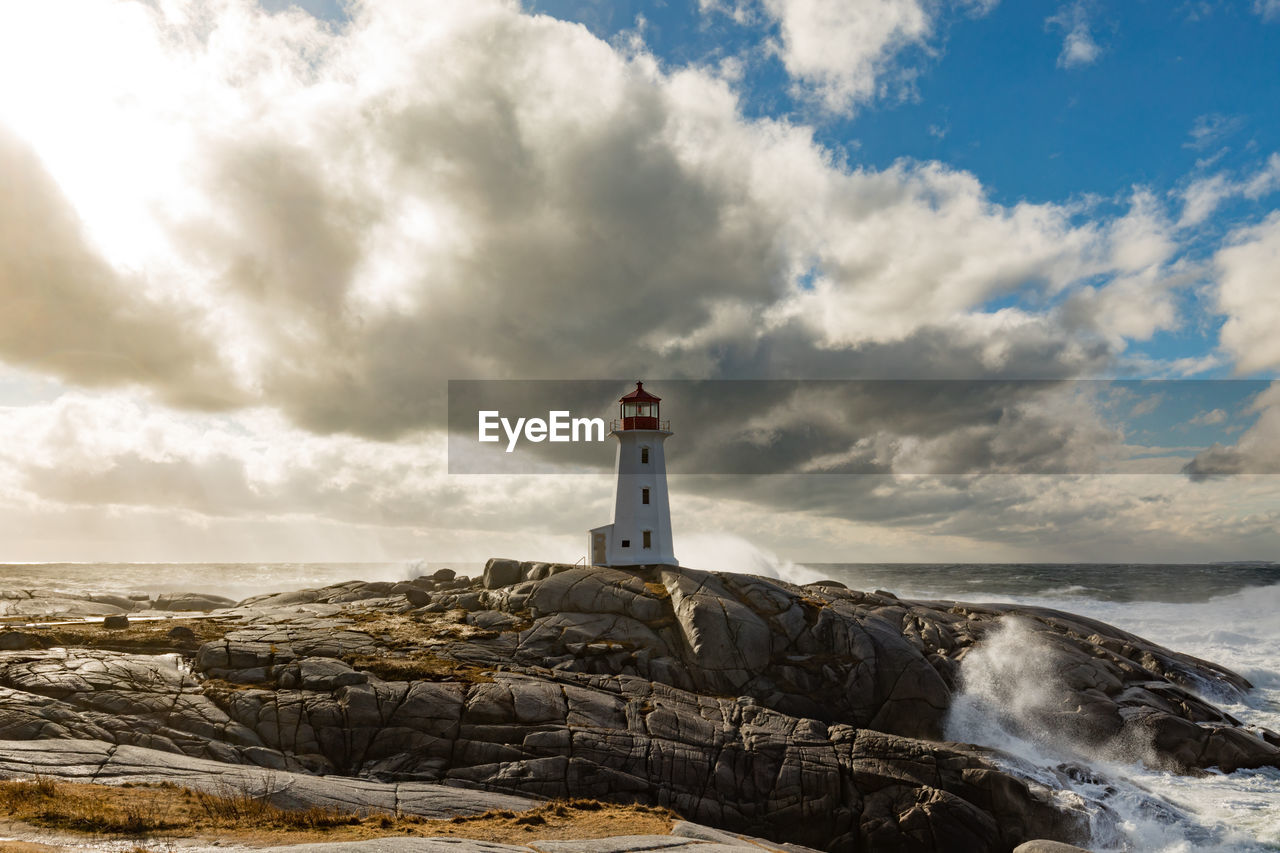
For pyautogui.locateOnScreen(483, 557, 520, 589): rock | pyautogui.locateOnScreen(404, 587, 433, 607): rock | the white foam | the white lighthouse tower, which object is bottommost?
the white foam

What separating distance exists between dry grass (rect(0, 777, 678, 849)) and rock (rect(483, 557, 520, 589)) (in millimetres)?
19785

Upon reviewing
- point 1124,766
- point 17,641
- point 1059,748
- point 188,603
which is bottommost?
point 1124,766

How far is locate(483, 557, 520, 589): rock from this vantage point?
119 ft

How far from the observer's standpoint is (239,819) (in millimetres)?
13406

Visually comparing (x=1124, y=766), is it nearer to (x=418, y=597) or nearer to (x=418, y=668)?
(x=418, y=668)

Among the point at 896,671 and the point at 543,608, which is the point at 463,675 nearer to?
the point at 543,608

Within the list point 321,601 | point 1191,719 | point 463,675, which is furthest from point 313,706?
point 1191,719

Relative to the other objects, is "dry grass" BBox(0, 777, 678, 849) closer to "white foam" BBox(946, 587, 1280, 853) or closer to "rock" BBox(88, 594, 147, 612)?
"white foam" BBox(946, 587, 1280, 853)

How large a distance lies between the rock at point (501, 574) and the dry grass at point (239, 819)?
19.8m

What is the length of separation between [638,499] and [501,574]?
8.70 metres

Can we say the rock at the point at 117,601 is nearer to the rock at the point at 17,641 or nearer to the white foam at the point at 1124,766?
the rock at the point at 17,641

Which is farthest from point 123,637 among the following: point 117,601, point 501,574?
point 117,601

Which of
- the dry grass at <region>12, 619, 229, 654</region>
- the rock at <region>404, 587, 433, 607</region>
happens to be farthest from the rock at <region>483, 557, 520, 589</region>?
the dry grass at <region>12, 619, 229, 654</region>

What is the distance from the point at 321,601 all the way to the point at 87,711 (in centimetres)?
1907
